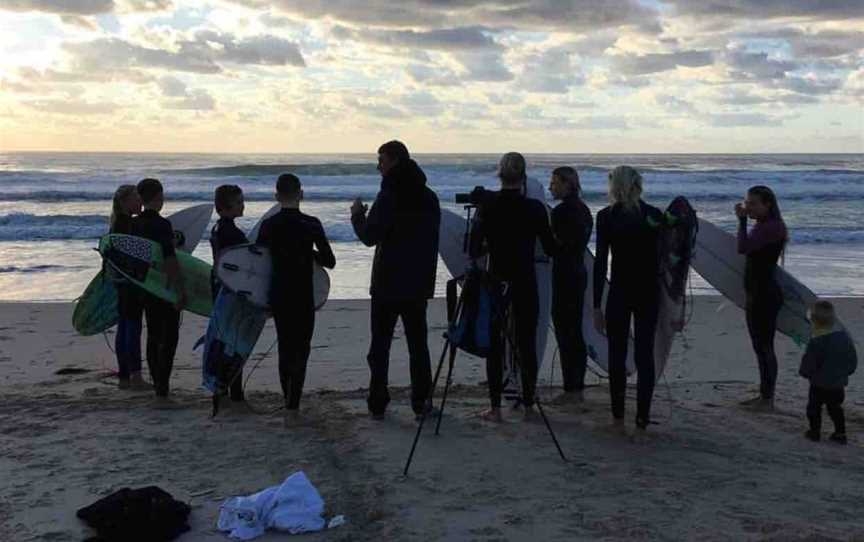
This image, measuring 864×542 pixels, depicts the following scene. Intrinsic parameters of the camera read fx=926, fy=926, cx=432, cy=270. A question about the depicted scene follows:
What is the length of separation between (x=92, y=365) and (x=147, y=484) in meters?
3.38

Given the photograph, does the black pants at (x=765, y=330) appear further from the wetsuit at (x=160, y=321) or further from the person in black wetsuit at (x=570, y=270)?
the wetsuit at (x=160, y=321)

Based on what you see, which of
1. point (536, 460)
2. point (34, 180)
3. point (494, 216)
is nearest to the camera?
point (536, 460)

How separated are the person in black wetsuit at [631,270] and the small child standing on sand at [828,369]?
0.90 m

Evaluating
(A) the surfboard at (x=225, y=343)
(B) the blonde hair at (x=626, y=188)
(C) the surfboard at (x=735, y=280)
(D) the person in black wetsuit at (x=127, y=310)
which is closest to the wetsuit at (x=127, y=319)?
(D) the person in black wetsuit at (x=127, y=310)

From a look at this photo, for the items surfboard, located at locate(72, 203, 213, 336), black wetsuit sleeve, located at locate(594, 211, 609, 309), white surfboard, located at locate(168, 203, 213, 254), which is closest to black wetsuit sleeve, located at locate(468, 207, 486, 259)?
black wetsuit sleeve, located at locate(594, 211, 609, 309)

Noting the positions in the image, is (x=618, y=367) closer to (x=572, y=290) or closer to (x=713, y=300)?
(x=572, y=290)

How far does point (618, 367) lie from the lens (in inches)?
199

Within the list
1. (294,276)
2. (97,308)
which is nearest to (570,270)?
(294,276)

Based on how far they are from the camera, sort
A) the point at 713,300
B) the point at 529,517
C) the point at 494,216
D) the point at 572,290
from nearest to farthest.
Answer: the point at 529,517 < the point at 494,216 < the point at 572,290 < the point at 713,300

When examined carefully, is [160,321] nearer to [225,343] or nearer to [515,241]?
[225,343]

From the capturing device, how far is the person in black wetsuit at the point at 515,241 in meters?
5.02

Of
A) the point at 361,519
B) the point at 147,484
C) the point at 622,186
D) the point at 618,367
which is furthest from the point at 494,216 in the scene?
the point at 147,484

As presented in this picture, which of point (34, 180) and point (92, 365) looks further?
point (34, 180)

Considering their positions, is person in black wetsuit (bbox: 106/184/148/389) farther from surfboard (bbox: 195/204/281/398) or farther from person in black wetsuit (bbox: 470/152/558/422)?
person in black wetsuit (bbox: 470/152/558/422)
